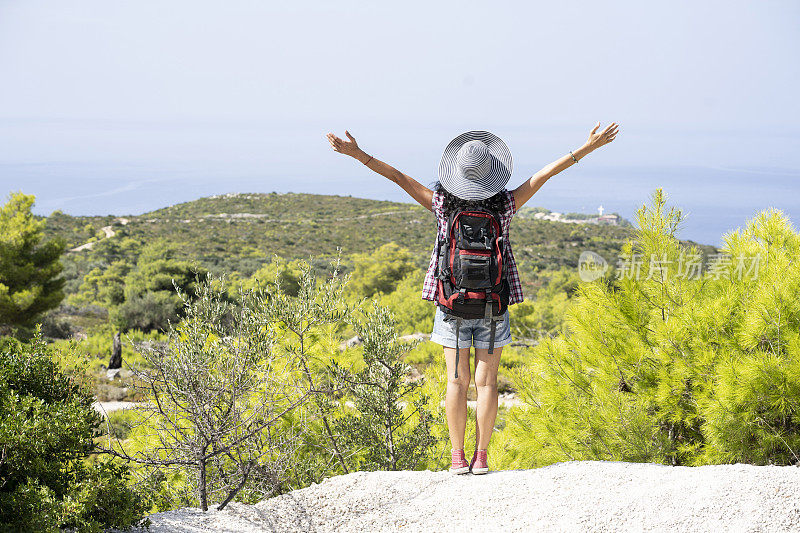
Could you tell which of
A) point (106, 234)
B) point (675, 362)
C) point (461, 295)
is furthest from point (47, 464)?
point (106, 234)

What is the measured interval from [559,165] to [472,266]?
0.78 m

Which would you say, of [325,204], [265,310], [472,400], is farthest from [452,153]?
[325,204]

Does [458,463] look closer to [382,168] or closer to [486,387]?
[486,387]

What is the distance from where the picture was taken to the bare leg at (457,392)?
336 cm

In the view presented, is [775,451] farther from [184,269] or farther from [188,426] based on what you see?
[184,269]

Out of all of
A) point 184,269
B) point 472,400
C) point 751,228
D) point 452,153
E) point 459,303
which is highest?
point 452,153

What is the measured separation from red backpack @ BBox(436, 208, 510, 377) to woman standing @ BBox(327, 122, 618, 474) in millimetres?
83

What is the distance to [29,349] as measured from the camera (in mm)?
2822

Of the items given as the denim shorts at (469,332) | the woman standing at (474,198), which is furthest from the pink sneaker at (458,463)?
the denim shorts at (469,332)

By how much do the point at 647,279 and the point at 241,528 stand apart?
3129 millimetres

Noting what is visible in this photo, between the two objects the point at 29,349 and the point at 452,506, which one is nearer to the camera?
the point at 29,349

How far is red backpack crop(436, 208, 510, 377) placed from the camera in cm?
301

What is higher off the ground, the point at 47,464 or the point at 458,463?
the point at 47,464

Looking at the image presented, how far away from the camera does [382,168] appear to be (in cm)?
319
